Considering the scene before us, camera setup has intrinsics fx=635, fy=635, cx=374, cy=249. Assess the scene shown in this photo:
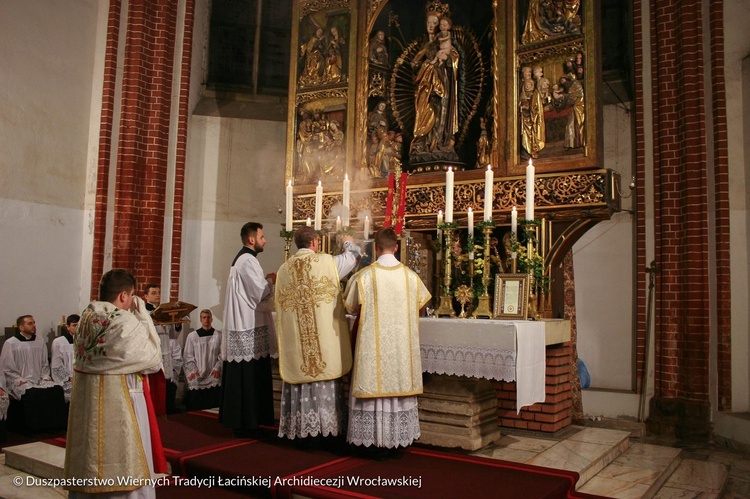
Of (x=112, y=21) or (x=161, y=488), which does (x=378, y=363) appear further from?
(x=112, y=21)

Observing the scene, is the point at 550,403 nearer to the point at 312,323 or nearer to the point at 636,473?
the point at 636,473

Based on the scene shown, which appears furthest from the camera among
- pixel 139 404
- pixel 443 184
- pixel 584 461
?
pixel 443 184

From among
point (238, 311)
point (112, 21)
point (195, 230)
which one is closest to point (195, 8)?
point (112, 21)

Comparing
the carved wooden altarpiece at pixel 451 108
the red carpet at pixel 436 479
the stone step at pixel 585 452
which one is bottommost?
the stone step at pixel 585 452

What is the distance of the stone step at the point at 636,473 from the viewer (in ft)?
14.4

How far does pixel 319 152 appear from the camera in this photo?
7703mm

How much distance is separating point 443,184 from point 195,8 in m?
5.32

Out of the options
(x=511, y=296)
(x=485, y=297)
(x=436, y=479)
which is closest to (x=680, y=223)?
(x=511, y=296)

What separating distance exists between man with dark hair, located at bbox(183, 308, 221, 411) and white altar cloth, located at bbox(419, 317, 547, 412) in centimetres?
422

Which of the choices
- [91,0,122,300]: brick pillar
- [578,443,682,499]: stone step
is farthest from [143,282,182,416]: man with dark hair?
[578,443,682,499]: stone step

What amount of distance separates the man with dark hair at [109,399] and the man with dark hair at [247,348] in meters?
1.67

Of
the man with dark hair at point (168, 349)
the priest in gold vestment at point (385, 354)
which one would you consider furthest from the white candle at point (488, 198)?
the man with dark hair at point (168, 349)

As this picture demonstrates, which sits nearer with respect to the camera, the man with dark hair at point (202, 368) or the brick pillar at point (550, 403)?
the brick pillar at point (550, 403)

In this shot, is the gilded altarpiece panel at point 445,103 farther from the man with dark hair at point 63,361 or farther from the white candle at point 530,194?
the man with dark hair at point 63,361
